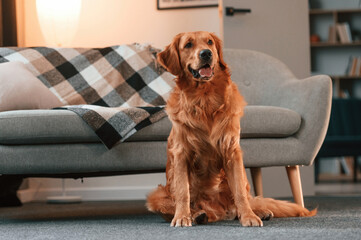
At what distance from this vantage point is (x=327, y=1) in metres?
6.74

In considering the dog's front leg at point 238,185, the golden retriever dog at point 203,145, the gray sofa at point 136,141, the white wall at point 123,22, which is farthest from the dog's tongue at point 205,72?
the white wall at point 123,22

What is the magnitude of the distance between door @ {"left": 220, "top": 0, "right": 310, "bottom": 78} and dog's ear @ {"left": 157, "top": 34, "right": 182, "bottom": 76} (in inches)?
65.9

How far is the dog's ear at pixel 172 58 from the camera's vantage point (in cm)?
202

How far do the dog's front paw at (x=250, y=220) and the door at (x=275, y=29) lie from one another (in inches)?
79.3

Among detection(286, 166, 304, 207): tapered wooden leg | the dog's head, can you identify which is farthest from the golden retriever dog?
detection(286, 166, 304, 207): tapered wooden leg

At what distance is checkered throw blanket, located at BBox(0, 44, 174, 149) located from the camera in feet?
9.71

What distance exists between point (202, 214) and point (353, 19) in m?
5.50

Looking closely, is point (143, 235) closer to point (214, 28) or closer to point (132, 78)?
point (132, 78)

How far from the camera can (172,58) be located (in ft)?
6.66

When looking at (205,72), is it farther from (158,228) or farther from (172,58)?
(158,228)

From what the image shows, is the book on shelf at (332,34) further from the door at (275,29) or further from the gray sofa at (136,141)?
the gray sofa at (136,141)

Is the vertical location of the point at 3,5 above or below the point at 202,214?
above

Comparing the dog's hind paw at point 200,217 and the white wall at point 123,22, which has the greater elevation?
the white wall at point 123,22

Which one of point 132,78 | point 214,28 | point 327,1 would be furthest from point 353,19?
point 132,78
